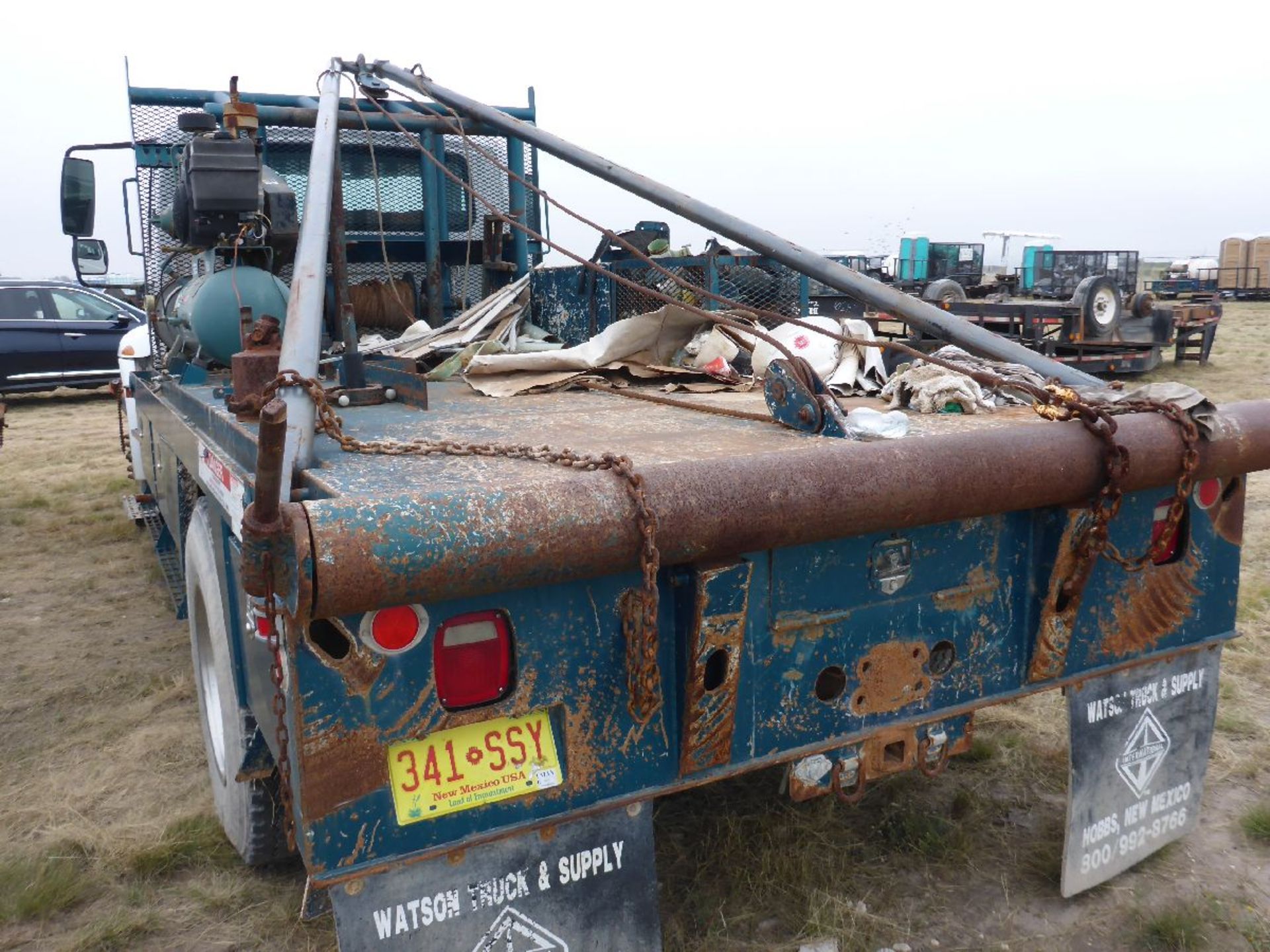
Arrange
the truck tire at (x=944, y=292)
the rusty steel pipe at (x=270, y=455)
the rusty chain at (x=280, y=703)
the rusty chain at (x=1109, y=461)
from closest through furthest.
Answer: the rusty steel pipe at (x=270, y=455) → the rusty chain at (x=280, y=703) → the rusty chain at (x=1109, y=461) → the truck tire at (x=944, y=292)

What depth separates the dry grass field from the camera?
250 cm

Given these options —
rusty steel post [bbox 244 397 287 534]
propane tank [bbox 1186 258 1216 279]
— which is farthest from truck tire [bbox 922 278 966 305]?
propane tank [bbox 1186 258 1216 279]

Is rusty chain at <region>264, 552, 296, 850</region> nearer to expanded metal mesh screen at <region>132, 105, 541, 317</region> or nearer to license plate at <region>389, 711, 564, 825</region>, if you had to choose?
license plate at <region>389, 711, 564, 825</region>

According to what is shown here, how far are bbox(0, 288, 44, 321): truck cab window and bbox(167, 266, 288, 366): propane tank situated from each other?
11.0 meters

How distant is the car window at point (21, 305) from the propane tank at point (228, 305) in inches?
432

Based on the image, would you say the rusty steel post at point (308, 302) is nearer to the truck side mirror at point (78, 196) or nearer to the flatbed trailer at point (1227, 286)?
the truck side mirror at point (78, 196)

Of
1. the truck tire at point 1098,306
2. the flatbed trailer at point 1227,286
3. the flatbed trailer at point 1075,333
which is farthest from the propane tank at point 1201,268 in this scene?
the truck tire at point 1098,306

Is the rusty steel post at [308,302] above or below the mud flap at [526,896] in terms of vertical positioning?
above

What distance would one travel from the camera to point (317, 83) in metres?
3.94

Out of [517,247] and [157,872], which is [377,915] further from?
[517,247]

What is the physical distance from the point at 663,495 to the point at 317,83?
2988 millimetres

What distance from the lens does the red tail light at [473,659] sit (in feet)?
5.71

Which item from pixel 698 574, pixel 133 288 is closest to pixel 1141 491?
pixel 698 574

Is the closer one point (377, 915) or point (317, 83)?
point (377, 915)
